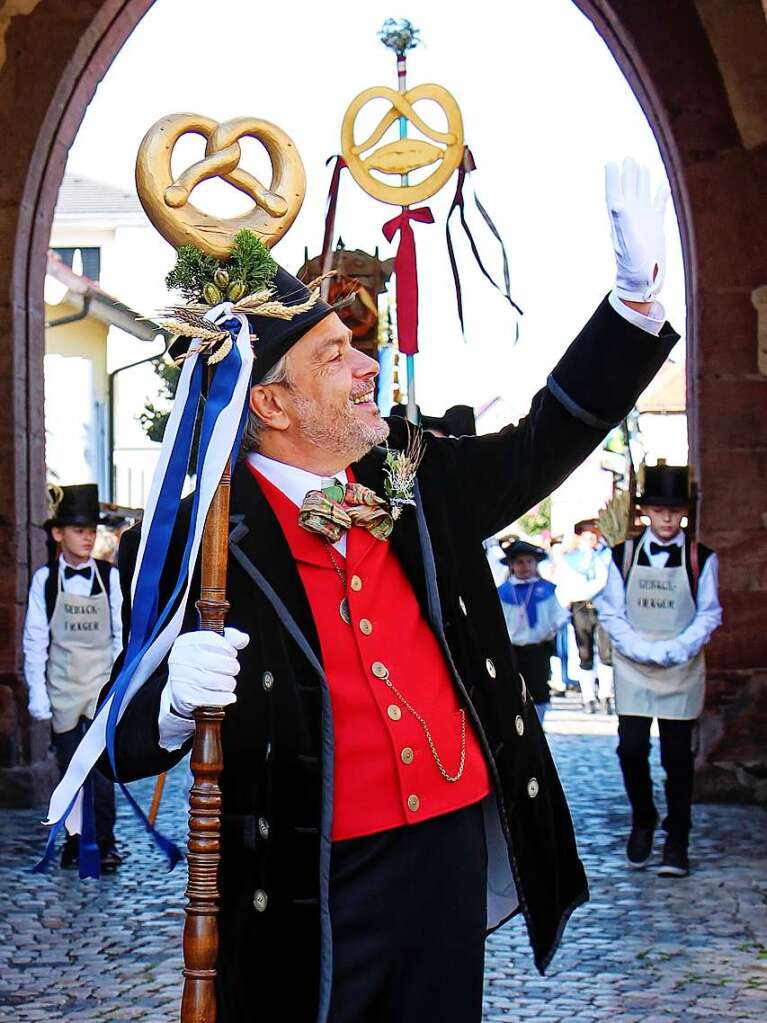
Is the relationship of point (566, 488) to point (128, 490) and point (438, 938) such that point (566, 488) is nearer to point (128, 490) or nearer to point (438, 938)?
point (128, 490)

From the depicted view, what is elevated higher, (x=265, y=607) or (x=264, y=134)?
(x=264, y=134)

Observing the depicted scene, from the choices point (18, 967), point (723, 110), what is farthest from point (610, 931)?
point (723, 110)

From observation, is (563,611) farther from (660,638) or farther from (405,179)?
(405,179)

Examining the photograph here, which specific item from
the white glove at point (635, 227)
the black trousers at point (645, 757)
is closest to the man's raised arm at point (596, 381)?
the white glove at point (635, 227)

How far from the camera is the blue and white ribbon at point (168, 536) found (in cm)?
313

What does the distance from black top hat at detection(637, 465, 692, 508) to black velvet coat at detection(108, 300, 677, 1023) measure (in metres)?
4.75

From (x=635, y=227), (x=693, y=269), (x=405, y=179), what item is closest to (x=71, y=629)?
(x=405, y=179)

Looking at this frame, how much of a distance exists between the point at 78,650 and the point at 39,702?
34cm

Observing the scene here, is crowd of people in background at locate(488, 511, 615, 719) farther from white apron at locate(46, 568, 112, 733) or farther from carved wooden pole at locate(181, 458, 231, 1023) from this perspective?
carved wooden pole at locate(181, 458, 231, 1023)

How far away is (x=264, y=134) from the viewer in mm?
3398

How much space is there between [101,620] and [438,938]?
18.7ft

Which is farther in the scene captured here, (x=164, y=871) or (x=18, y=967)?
(x=164, y=871)

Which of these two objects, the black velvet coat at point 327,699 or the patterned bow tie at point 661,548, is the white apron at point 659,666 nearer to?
the patterned bow tie at point 661,548

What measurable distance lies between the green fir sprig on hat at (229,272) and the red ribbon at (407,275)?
14.2 feet
